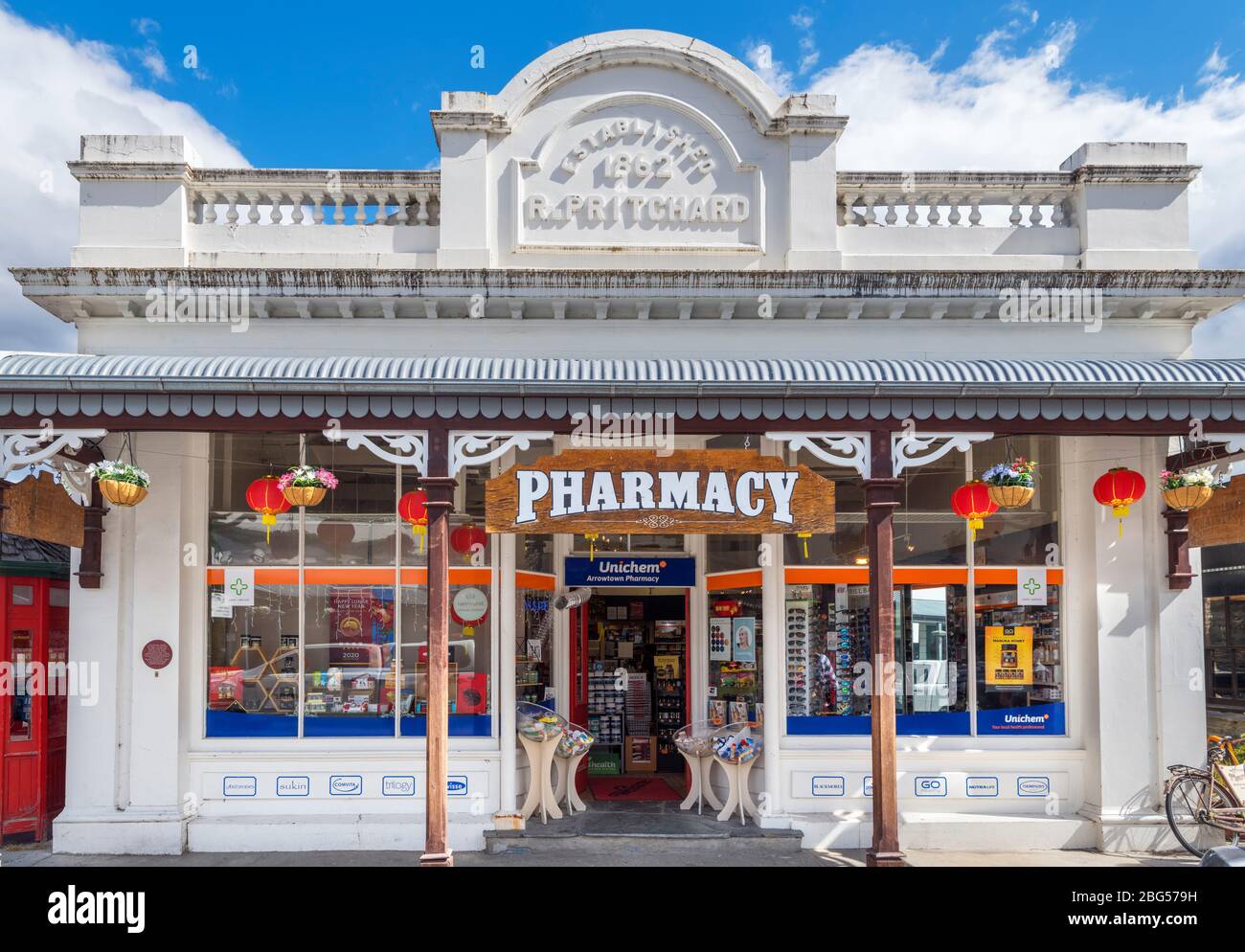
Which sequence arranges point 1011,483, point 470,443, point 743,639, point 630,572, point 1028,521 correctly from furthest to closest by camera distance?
point 630,572 → point 743,639 → point 1028,521 → point 1011,483 → point 470,443

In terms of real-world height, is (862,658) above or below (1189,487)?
below

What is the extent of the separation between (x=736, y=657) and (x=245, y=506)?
538cm

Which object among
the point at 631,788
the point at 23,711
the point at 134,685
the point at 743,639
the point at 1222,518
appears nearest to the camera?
the point at 1222,518

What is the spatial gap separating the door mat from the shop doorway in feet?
0.15

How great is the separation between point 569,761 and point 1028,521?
17.5 feet

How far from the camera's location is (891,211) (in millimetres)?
10336

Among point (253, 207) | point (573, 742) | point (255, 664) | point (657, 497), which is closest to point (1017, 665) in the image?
point (657, 497)

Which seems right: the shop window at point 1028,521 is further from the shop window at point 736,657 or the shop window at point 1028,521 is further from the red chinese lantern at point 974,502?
the shop window at point 736,657

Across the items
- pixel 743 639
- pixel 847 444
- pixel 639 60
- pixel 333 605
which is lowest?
pixel 743 639

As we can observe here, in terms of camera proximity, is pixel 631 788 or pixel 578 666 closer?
pixel 631 788

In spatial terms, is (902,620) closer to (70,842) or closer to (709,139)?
(709,139)

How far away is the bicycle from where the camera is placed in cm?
881

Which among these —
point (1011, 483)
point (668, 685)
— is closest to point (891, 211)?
point (1011, 483)

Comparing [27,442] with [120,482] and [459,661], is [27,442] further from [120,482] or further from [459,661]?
[459,661]
